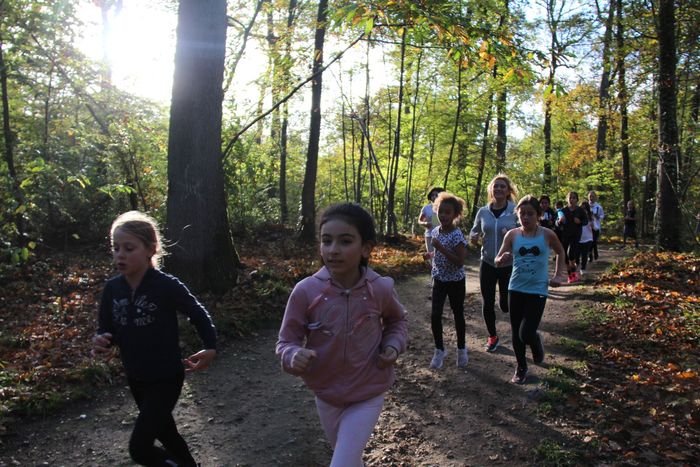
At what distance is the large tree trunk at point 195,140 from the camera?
27.3ft

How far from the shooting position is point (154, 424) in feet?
9.98

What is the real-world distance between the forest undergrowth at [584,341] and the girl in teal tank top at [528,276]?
564mm

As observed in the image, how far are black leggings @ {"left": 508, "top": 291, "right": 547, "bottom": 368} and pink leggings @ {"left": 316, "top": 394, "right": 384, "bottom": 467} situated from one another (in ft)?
10.6

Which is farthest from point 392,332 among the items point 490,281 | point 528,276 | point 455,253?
point 490,281

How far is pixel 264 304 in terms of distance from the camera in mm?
8914

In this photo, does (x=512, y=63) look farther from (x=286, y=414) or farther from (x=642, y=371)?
(x=286, y=414)

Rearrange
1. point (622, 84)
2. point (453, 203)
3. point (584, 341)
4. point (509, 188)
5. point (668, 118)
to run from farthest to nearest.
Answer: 1. point (622, 84)
2. point (668, 118)
3. point (584, 341)
4. point (509, 188)
5. point (453, 203)

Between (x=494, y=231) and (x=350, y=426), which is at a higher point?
(x=494, y=231)

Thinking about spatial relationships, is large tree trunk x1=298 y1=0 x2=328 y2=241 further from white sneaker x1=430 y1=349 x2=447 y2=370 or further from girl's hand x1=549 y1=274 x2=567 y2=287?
girl's hand x1=549 y1=274 x2=567 y2=287

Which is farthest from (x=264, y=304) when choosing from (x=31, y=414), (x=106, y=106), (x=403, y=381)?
(x=106, y=106)

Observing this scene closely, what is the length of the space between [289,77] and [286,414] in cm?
884

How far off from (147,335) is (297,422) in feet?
8.14

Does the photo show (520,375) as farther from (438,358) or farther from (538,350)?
(438,358)

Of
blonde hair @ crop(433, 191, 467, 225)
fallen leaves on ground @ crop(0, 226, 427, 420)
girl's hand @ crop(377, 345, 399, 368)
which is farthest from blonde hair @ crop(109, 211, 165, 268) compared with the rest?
blonde hair @ crop(433, 191, 467, 225)
